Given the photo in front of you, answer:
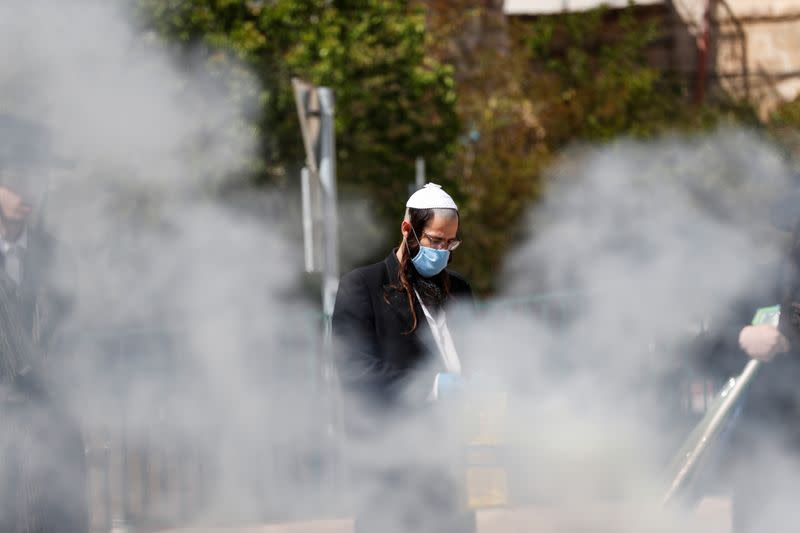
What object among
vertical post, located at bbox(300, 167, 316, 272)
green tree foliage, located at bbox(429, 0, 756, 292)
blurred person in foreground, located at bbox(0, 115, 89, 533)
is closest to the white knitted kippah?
blurred person in foreground, located at bbox(0, 115, 89, 533)

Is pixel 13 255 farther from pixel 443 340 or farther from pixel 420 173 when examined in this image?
pixel 420 173

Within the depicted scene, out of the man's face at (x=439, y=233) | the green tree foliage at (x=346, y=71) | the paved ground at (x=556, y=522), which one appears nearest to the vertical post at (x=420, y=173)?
the green tree foliage at (x=346, y=71)

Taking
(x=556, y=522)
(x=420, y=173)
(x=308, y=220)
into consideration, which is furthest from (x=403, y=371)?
(x=420, y=173)

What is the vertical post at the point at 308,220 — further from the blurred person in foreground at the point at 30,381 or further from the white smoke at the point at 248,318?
the blurred person in foreground at the point at 30,381

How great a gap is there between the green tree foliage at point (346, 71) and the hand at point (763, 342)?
10.8 metres

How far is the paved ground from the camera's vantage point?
6.15 meters

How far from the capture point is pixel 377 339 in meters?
3.82

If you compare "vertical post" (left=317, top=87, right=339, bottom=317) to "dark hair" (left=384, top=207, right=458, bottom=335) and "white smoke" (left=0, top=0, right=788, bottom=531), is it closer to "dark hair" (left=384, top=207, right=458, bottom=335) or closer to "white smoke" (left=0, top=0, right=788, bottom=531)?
"white smoke" (left=0, top=0, right=788, bottom=531)

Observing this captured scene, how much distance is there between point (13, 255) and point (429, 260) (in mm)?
1400

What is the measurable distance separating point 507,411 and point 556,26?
23258 millimetres

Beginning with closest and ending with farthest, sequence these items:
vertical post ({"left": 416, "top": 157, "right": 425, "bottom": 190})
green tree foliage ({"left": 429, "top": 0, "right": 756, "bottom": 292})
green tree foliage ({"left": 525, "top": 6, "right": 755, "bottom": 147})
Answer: vertical post ({"left": 416, "top": 157, "right": 425, "bottom": 190}), green tree foliage ({"left": 429, "top": 0, "right": 756, "bottom": 292}), green tree foliage ({"left": 525, "top": 6, "right": 755, "bottom": 147})

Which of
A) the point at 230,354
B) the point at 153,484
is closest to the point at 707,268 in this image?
the point at 230,354

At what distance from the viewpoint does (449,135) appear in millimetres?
18234

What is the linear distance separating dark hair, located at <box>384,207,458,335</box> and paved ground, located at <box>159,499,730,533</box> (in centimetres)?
241
